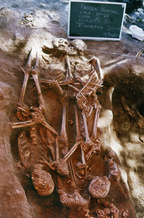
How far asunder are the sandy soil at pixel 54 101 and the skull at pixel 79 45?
0.71 feet

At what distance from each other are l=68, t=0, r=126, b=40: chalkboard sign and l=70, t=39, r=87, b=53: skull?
0.33ft

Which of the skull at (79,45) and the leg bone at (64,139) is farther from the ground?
the skull at (79,45)

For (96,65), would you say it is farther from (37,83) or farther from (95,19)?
(37,83)

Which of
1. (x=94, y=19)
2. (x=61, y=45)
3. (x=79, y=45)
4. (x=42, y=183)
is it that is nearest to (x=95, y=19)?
(x=94, y=19)

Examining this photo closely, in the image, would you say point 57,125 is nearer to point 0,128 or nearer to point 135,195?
point 0,128

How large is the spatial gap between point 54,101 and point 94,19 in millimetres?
1932

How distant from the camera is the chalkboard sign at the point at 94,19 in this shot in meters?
4.12

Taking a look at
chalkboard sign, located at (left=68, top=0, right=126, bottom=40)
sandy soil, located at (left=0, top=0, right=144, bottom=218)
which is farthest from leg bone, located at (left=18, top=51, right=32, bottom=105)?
chalkboard sign, located at (left=68, top=0, right=126, bottom=40)

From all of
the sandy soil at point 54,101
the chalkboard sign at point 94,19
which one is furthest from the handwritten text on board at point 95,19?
the sandy soil at point 54,101

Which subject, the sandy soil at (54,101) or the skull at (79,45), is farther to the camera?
the skull at (79,45)

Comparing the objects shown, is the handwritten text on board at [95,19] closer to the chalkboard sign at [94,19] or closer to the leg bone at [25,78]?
the chalkboard sign at [94,19]

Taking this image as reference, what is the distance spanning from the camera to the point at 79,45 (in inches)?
175

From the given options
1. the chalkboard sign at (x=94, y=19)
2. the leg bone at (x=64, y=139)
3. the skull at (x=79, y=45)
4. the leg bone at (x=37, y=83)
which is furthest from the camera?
the skull at (x=79, y=45)

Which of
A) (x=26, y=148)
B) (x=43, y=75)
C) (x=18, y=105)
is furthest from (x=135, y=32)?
(x=26, y=148)
